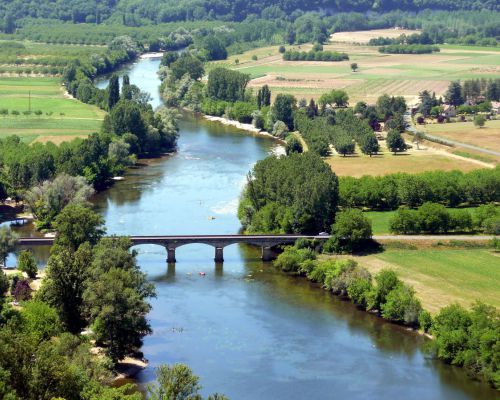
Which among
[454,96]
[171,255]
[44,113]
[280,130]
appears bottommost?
[171,255]

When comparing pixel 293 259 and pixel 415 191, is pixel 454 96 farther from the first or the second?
pixel 293 259

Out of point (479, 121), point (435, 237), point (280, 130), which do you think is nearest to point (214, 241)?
point (435, 237)

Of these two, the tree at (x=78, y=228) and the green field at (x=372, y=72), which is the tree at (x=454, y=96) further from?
the tree at (x=78, y=228)

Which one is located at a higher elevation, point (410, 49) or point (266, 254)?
point (410, 49)

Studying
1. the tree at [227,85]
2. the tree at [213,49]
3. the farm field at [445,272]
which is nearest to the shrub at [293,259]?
the farm field at [445,272]

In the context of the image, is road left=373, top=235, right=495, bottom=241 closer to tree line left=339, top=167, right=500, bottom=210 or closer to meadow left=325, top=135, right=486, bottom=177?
tree line left=339, top=167, right=500, bottom=210

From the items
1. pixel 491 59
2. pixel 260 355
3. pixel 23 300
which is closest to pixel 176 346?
pixel 260 355
